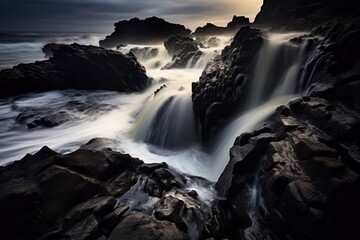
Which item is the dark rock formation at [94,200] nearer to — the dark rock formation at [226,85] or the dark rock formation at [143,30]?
the dark rock formation at [226,85]

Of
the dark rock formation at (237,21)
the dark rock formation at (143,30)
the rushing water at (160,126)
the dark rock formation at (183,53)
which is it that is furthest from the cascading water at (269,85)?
the dark rock formation at (143,30)

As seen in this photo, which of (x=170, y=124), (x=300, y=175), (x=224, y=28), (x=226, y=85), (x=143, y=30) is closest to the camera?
(x=300, y=175)

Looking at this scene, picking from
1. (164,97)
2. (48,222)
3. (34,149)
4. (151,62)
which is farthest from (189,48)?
(48,222)

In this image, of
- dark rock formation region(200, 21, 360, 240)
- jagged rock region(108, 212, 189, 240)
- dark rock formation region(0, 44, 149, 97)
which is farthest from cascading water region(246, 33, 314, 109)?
dark rock formation region(0, 44, 149, 97)

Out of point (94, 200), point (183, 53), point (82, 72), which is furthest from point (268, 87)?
point (183, 53)

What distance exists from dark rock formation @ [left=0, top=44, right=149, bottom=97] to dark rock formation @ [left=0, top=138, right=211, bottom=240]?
615 inches

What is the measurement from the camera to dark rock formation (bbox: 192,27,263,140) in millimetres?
11188

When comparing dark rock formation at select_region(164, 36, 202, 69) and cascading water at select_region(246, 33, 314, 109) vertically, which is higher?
cascading water at select_region(246, 33, 314, 109)

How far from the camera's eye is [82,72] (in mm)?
22016

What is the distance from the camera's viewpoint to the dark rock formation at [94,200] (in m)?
5.33

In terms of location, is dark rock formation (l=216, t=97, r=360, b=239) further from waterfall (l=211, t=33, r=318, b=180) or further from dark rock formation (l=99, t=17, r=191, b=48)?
dark rock formation (l=99, t=17, r=191, b=48)

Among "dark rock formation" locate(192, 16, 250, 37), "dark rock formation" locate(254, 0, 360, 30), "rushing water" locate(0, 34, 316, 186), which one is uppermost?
"dark rock formation" locate(254, 0, 360, 30)

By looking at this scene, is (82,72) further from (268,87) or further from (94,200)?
(94,200)

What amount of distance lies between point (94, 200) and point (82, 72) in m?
18.5
